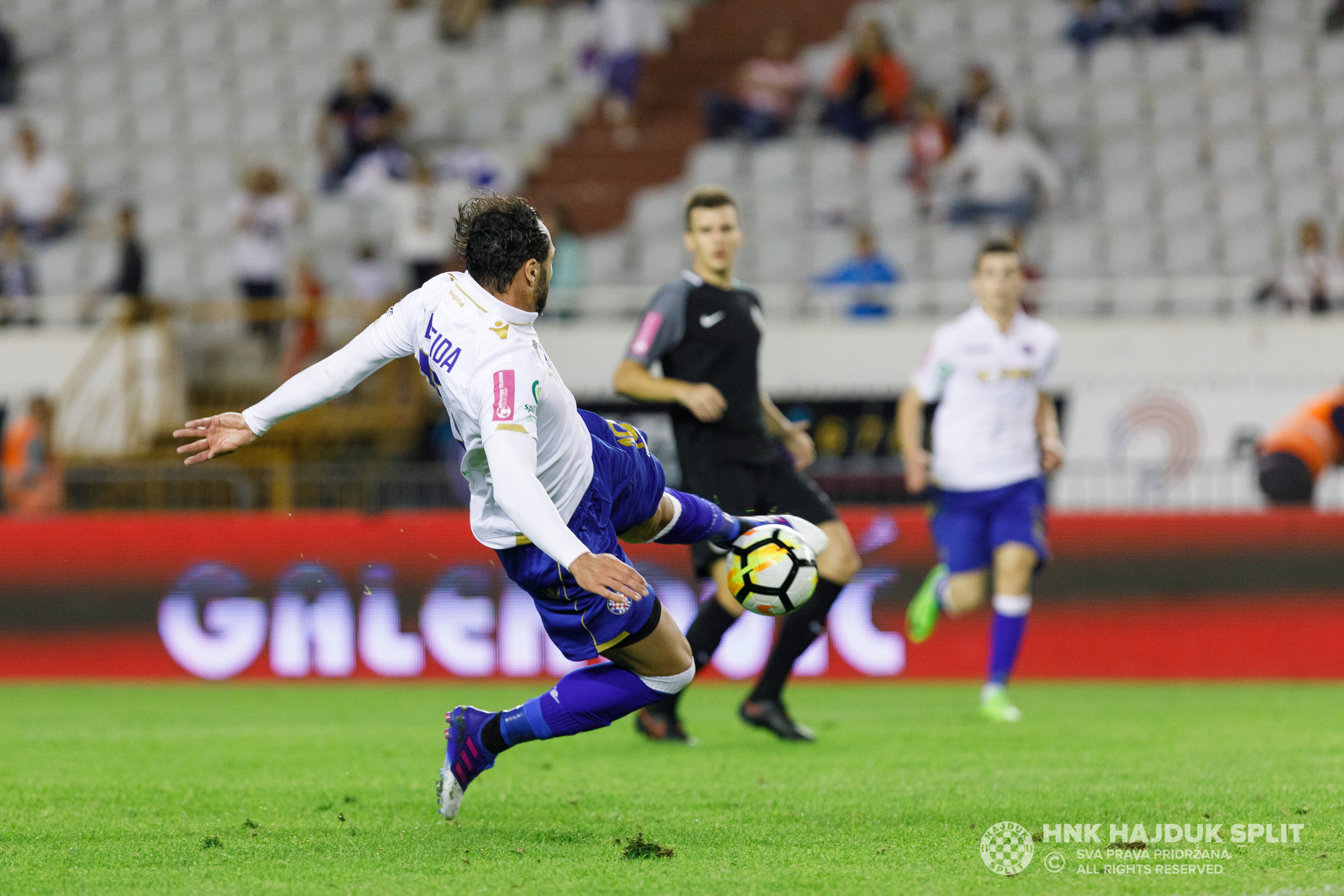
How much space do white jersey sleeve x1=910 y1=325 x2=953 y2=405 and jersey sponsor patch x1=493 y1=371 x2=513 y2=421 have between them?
4.87 meters

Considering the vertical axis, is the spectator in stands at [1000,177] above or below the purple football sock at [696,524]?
above

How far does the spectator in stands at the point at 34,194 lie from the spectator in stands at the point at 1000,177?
9814 millimetres

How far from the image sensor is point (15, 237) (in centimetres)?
1680

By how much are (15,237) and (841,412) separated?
348 inches

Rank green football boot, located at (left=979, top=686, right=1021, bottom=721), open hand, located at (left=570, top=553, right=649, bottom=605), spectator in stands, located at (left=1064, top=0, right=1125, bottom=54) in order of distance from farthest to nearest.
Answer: spectator in stands, located at (left=1064, top=0, right=1125, bottom=54)
green football boot, located at (left=979, top=686, right=1021, bottom=721)
open hand, located at (left=570, top=553, right=649, bottom=605)

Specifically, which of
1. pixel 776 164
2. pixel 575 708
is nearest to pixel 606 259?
pixel 776 164

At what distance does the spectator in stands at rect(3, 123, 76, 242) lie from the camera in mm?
17891

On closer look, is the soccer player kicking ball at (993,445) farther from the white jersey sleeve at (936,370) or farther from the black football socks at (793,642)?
the black football socks at (793,642)

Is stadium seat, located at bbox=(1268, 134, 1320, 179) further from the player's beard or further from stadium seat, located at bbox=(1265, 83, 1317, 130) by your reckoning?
the player's beard

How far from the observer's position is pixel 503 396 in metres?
4.66

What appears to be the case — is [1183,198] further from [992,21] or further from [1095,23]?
[992,21]

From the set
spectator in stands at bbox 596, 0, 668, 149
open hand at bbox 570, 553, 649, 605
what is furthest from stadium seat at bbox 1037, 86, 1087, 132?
open hand at bbox 570, 553, 649, 605

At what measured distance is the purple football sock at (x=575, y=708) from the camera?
210 inches

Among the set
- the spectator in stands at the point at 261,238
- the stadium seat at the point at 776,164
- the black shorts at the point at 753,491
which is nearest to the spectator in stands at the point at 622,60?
the stadium seat at the point at 776,164
